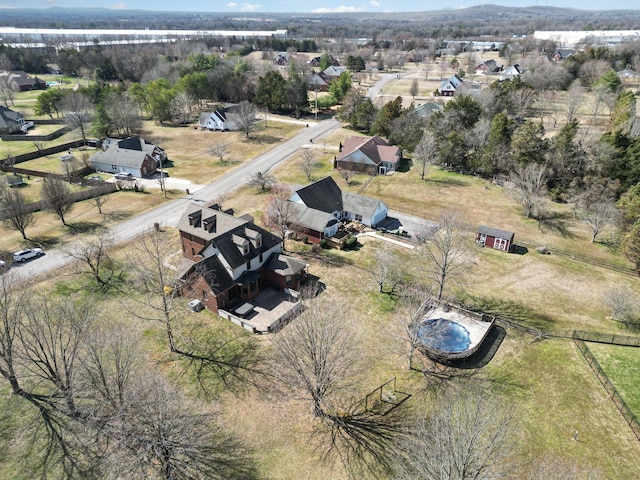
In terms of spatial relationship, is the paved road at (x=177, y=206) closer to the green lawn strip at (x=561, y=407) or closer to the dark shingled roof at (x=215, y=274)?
the dark shingled roof at (x=215, y=274)

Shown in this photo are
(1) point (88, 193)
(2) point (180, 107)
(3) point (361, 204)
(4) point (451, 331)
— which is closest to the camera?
(4) point (451, 331)

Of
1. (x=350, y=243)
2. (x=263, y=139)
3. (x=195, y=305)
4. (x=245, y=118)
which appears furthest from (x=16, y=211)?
(x=263, y=139)

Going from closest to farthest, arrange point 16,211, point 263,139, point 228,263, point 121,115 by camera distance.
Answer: point 228,263, point 16,211, point 121,115, point 263,139

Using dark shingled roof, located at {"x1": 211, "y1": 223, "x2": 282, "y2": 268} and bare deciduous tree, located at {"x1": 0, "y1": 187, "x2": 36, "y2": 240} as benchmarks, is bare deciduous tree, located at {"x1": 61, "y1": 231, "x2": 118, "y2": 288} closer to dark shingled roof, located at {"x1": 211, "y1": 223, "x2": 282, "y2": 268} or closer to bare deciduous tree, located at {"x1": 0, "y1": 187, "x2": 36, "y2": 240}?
bare deciduous tree, located at {"x1": 0, "y1": 187, "x2": 36, "y2": 240}

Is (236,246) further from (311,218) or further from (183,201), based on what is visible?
(183,201)

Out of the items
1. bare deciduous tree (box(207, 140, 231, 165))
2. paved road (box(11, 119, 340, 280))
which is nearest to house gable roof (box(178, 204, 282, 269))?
paved road (box(11, 119, 340, 280))

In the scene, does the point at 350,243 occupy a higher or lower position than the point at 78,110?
lower
